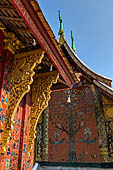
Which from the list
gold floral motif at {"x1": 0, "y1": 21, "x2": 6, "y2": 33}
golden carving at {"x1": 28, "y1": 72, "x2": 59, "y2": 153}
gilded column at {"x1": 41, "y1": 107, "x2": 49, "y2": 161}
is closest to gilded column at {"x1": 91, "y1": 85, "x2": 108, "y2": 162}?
gilded column at {"x1": 41, "y1": 107, "x2": 49, "y2": 161}

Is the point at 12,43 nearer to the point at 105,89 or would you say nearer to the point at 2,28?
the point at 2,28

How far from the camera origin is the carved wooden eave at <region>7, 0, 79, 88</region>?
5.81 feet

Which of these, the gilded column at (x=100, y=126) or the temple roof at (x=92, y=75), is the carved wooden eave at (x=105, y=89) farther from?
the gilded column at (x=100, y=126)

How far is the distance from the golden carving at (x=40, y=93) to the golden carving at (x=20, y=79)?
2.27ft

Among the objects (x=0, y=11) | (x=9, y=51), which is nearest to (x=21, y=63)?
(x=9, y=51)

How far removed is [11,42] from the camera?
2.33 metres

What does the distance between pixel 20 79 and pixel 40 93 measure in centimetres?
85

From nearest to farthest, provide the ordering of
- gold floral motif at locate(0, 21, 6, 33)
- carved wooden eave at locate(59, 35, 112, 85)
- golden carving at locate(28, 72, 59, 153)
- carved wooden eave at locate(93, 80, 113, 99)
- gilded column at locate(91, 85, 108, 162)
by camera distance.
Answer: gold floral motif at locate(0, 21, 6, 33)
golden carving at locate(28, 72, 59, 153)
gilded column at locate(91, 85, 108, 162)
carved wooden eave at locate(93, 80, 113, 99)
carved wooden eave at locate(59, 35, 112, 85)

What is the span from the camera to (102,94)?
595 centimetres

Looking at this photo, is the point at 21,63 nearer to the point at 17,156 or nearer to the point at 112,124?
the point at 17,156

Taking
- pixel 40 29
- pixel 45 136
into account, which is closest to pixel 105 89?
pixel 45 136

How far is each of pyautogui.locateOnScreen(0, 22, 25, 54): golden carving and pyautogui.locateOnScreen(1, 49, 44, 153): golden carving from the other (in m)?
0.13

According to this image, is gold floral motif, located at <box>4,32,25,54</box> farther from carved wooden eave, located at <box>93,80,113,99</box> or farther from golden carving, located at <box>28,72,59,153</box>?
carved wooden eave, located at <box>93,80,113,99</box>

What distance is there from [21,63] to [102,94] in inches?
167
